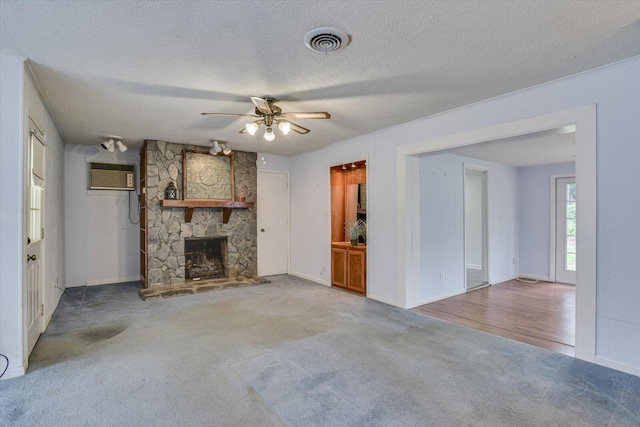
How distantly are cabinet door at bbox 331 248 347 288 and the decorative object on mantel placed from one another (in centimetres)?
283

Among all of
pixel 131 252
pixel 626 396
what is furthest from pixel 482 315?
pixel 131 252

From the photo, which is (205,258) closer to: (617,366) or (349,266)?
(349,266)

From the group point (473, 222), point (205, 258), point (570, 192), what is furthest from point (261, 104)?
point (473, 222)

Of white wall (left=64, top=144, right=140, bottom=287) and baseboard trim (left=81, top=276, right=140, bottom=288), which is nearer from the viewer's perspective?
white wall (left=64, top=144, right=140, bottom=287)

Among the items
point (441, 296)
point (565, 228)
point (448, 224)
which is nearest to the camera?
point (441, 296)

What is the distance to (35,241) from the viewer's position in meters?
3.30

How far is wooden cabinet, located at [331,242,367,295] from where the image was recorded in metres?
5.19

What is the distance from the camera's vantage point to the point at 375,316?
13.5ft

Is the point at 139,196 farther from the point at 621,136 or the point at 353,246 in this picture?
the point at 621,136

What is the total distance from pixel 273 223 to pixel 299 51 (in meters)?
4.72

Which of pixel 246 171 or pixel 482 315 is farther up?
pixel 246 171

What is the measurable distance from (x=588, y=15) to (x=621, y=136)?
118 centimetres

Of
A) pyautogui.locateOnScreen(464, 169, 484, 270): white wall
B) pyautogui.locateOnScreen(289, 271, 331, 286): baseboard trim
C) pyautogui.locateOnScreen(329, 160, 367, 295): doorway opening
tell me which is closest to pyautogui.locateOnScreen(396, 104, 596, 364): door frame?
pyautogui.locateOnScreen(329, 160, 367, 295): doorway opening

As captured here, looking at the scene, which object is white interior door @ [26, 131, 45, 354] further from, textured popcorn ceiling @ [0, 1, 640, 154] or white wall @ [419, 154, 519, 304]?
white wall @ [419, 154, 519, 304]
